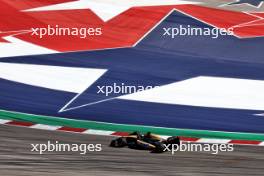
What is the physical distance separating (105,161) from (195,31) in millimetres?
3903

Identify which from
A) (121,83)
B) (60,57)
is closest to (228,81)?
(121,83)

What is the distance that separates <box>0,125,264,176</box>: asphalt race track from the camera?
9.67 meters

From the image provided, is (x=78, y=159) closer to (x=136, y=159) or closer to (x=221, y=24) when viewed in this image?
(x=136, y=159)

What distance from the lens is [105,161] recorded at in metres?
10.1

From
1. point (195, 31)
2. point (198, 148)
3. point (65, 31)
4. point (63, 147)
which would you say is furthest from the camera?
point (195, 31)

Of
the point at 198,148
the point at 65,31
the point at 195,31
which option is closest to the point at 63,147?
the point at 198,148

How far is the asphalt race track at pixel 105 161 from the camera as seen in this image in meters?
9.67

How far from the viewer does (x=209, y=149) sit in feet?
35.2

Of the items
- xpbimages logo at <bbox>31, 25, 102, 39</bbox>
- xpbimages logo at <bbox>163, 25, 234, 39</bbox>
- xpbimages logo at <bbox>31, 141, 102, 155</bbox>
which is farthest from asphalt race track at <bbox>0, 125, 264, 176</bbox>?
xpbimages logo at <bbox>163, 25, 234, 39</bbox>

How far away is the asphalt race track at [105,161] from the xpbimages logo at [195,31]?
284 cm

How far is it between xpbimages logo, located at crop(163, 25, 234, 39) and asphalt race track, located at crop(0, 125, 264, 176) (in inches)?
112

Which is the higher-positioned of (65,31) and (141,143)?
(65,31)

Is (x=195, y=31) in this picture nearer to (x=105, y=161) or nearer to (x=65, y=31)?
(x=65, y=31)

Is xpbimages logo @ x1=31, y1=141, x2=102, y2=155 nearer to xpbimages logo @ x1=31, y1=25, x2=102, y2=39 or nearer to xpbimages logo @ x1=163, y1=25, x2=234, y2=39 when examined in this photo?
xpbimages logo @ x1=31, y1=25, x2=102, y2=39
